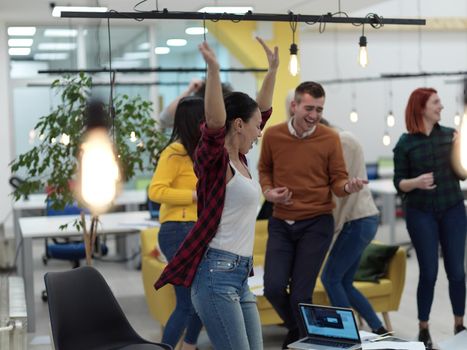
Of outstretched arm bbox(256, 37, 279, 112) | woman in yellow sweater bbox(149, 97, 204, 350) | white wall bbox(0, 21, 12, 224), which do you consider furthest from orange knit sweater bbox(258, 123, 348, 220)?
white wall bbox(0, 21, 12, 224)

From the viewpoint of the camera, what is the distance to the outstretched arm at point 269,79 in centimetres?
379

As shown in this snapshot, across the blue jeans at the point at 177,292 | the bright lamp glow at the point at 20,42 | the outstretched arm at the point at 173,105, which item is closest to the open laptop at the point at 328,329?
the blue jeans at the point at 177,292

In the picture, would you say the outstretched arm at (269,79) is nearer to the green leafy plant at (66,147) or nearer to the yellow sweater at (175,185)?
the yellow sweater at (175,185)

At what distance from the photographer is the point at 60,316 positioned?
4.23 metres

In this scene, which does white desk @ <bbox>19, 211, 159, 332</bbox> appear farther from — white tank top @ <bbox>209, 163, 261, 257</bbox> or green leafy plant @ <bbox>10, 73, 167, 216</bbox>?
white tank top @ <bbox>209, 163, 261, 257</bbox>

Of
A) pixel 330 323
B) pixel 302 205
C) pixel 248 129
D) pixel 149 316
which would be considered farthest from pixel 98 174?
pixel 149 316

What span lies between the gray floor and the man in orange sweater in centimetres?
118

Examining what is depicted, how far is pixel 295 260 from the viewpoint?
4887mm

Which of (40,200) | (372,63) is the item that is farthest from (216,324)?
(372,63)

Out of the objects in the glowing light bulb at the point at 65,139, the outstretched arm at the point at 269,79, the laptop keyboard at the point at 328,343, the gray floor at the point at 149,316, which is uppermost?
the outstretched arm at the point at 269,79

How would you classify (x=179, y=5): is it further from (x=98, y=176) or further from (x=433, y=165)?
(x=98, y=176)

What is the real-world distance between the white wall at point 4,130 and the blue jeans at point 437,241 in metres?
7.81

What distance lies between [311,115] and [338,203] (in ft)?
3.17

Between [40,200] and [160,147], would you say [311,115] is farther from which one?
[40,200]
